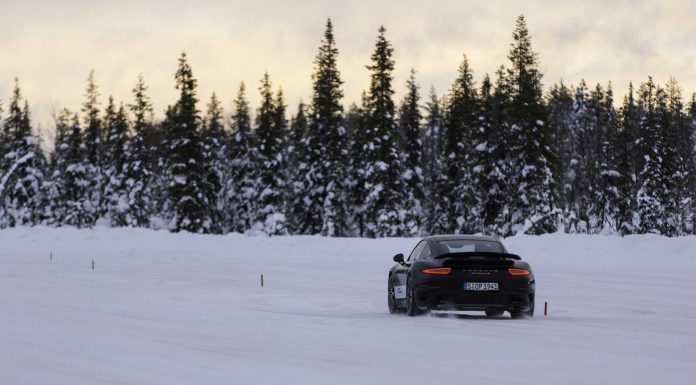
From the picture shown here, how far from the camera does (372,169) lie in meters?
58.8

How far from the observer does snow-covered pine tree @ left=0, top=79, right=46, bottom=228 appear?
246ft

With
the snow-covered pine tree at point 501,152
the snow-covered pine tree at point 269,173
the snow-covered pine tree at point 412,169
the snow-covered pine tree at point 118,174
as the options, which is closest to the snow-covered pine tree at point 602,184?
the snow-covered pine tree at point 501,152

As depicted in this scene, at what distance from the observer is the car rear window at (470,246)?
49.3 feet

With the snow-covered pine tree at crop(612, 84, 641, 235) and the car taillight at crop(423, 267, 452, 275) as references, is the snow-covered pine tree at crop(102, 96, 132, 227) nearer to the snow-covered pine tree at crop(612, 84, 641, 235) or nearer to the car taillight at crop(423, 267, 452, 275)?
Answer: the snow-covered pine tree at crop(612, 84, 641, 235)

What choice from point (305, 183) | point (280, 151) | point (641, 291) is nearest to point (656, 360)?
point (641, 291)

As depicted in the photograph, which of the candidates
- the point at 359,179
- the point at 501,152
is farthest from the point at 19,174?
the point at 501,152

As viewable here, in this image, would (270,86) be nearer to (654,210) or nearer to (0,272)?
(654,210)

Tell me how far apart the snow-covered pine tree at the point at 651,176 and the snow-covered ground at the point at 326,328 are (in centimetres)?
3408

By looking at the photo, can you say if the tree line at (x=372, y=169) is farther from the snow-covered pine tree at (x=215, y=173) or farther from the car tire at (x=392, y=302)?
the car tire at (x=392, y=302)

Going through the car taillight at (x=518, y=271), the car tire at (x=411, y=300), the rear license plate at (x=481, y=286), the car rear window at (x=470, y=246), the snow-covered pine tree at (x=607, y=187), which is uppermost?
the snow-covered pine tree at (x=607, y=187)

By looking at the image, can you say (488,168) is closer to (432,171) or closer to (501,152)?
(501,152)

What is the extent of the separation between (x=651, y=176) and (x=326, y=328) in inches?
2274

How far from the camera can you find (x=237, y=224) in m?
74.8

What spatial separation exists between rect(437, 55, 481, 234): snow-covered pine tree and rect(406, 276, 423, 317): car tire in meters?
45.9
